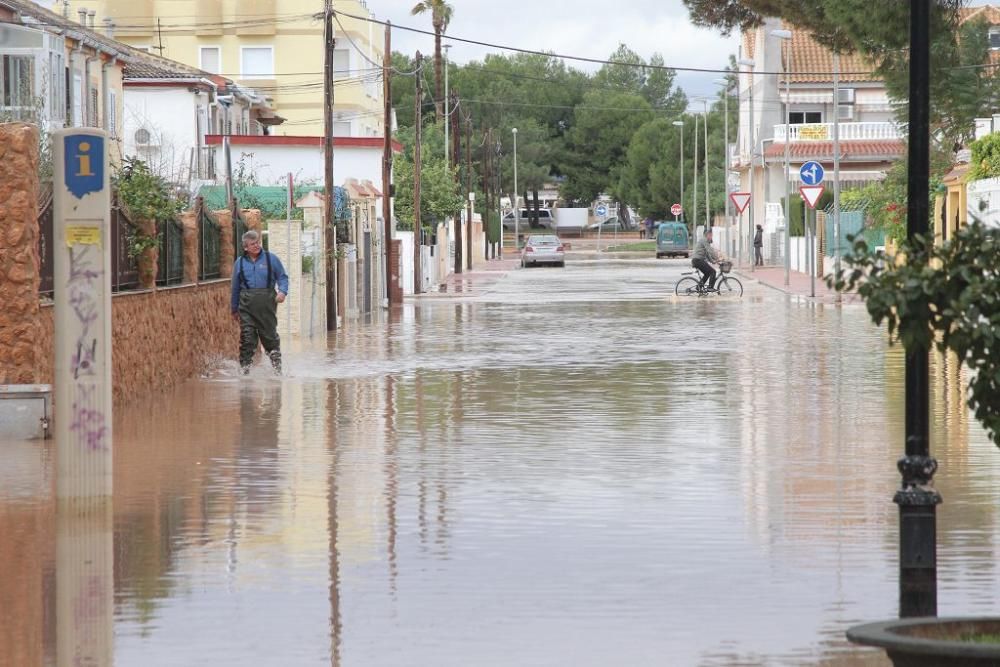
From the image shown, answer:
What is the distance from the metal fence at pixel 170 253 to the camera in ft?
71.2

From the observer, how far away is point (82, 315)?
1211 cm

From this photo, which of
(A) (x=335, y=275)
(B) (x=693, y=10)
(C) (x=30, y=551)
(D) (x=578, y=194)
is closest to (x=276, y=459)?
(C) (x=30, y=551)

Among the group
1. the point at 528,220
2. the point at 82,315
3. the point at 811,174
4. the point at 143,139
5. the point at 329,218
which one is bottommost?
the point at 82,315

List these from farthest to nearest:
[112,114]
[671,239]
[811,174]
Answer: [671,239], [811,174], [112,114]

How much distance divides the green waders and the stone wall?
27.8 inches

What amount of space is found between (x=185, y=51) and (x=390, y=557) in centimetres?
8136

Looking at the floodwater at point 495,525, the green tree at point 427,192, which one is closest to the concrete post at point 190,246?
the floodwater at point 495,525

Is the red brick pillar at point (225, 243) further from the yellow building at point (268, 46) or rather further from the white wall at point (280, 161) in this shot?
the yellow building at point (268, 46)

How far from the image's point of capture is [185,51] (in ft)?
290

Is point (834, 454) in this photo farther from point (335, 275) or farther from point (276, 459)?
point (335, 275)

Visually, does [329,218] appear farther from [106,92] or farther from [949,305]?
[949,305]

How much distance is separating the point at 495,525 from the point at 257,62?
7877cm

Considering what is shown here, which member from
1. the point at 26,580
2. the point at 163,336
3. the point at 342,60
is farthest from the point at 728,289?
the point at 342,60

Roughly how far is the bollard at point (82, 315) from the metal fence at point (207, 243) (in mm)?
12232
